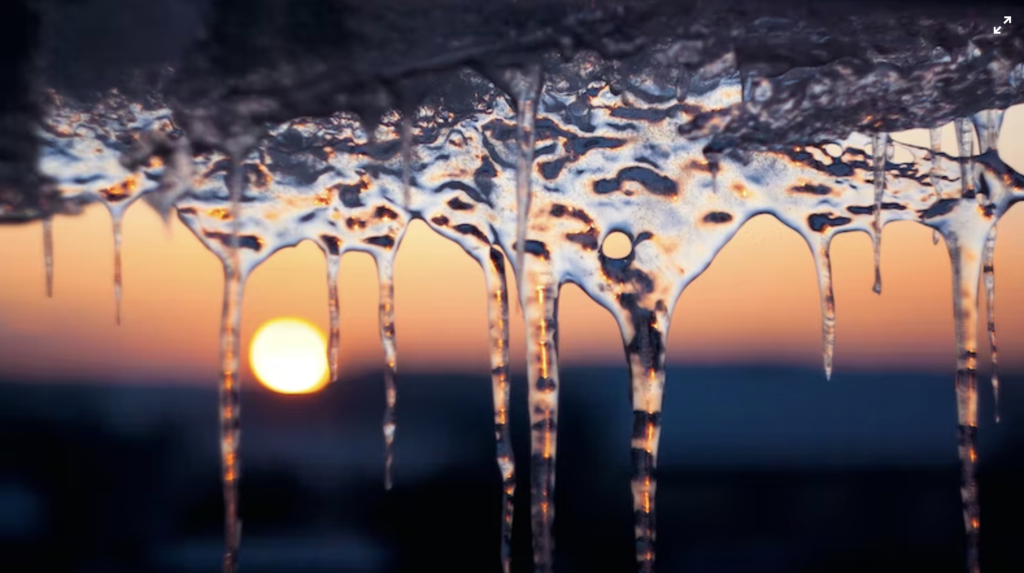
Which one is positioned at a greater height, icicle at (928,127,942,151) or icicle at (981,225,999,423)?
icicle at (928,127,942,151)

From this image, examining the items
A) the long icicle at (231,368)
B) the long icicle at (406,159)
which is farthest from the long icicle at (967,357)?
the long icicle at (231,368)

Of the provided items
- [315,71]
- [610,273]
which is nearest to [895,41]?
[610,273]

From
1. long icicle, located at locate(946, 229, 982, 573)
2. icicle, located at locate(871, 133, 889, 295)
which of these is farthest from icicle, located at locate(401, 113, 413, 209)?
long icicle, located at locate(946, 229, 982, 573)

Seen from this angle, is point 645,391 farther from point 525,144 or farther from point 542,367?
point 525,144

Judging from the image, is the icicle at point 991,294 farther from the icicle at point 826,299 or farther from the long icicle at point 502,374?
the long icicle at point 502,374

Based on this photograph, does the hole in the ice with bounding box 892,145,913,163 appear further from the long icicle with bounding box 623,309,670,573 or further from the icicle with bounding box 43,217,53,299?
the icicle with bounding box 43,217,53,299

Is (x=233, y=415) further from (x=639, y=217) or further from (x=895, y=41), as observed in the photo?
(x=895, y=41)

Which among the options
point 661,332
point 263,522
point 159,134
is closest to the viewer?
point 159,134
